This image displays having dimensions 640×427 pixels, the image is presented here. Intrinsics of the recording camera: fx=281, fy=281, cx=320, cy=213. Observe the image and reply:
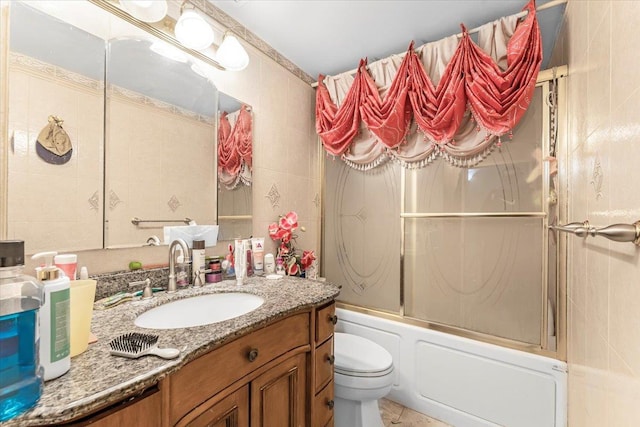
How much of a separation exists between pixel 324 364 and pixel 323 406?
170 mm

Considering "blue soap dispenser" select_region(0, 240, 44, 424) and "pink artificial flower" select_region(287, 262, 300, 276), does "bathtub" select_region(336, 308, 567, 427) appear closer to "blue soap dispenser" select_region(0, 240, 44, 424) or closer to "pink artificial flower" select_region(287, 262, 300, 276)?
"pink artificial flower" select_region(287, 262, 300, 276)

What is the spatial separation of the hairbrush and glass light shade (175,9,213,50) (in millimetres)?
1228

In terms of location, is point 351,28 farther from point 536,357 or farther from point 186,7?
point 536,357

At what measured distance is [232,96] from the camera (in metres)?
1.58

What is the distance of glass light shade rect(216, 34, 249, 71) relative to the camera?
1.44 metres

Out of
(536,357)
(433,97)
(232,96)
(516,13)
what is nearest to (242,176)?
(232,96)

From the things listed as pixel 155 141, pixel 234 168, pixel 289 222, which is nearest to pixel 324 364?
pixel 289 222

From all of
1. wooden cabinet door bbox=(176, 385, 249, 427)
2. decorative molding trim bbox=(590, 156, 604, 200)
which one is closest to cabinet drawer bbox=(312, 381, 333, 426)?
wooden cabinet door bbox=(176, 385, 249, 427)

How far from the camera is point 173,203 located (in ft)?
4.28

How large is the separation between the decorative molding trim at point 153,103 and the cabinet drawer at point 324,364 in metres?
1.23

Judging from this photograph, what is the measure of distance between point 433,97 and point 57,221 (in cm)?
183

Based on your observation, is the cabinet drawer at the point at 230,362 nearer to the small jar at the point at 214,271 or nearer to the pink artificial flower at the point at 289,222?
the small jar at the point at 214,271

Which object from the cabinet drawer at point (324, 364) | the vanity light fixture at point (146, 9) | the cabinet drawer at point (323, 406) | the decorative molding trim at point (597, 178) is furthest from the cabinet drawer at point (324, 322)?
the vanity light fixture at point (146, 9)

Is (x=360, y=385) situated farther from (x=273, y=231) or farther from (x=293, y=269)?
(x=273, y=231)
